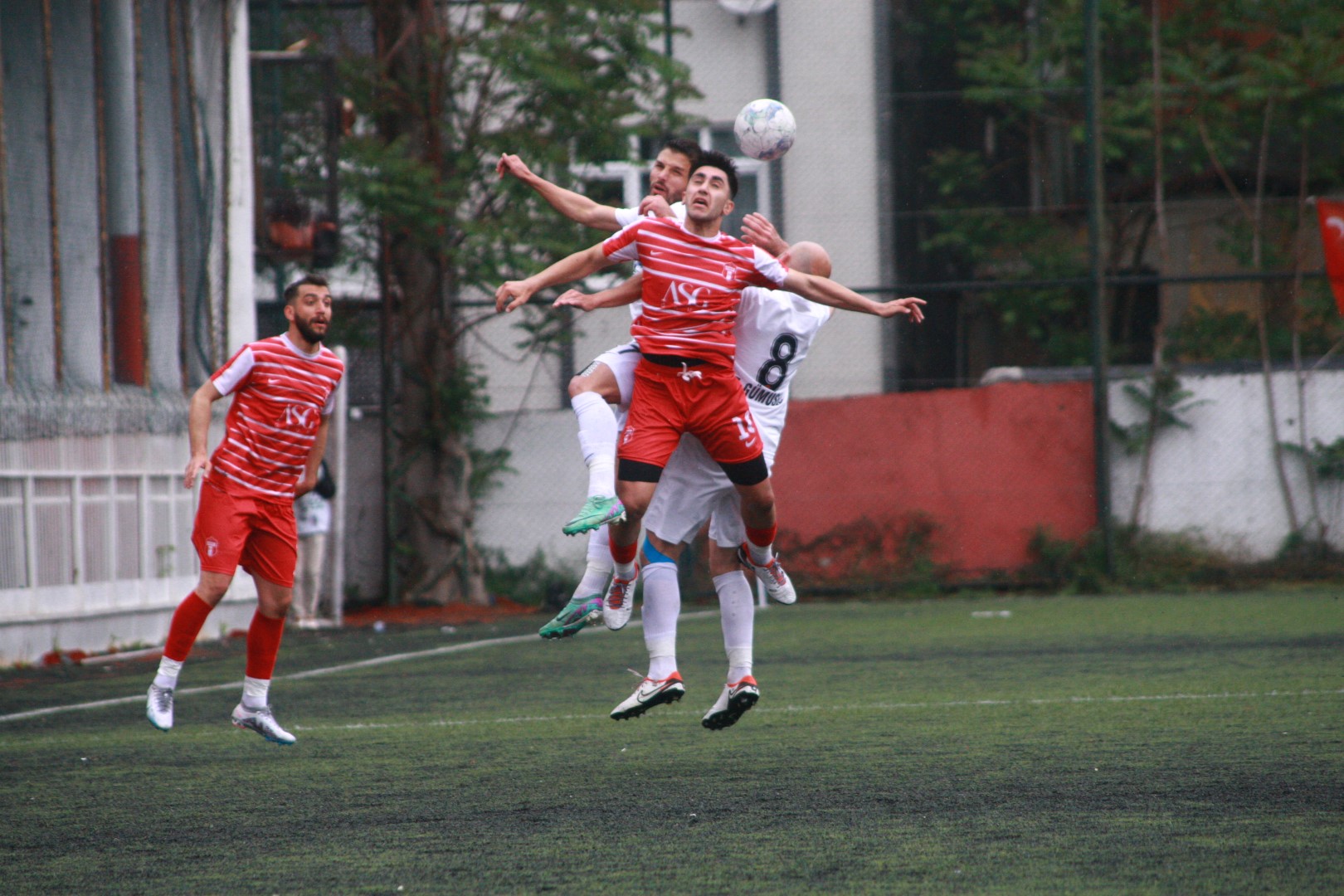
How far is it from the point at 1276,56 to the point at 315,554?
9.97 m

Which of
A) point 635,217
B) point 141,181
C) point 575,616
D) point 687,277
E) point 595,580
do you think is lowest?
point 575,616

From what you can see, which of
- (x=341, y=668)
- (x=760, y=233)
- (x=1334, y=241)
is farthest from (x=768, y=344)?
(x=1334, y=241)

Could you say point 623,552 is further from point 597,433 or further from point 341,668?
point 341,668

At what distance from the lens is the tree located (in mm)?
13562

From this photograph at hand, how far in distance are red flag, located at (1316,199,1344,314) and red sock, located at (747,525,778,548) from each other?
958 cm

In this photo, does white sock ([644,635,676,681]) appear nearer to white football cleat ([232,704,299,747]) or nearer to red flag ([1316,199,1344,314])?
white football cleat ([232,704,299,747])

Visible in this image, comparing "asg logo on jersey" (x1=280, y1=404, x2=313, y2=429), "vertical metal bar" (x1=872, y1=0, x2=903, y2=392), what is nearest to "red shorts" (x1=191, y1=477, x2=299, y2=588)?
"asg logo on jersey" (x1=280, y1=404, x2=313, y2=429)

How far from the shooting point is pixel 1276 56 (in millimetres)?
14359

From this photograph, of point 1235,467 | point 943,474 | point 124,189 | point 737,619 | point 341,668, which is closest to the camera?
point 737,619

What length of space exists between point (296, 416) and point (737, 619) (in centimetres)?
213

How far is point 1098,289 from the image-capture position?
13.9m

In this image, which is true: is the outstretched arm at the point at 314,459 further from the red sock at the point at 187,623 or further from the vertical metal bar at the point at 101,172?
the vertical metal bar at the point at 101,172

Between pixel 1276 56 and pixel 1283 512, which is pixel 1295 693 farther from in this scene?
pixel 1276 56

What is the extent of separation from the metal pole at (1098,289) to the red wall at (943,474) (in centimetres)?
14
